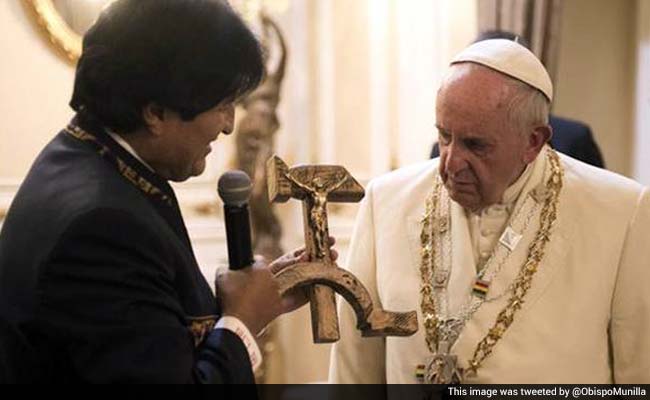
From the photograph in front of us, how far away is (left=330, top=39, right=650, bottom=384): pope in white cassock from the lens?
2225 millimetres

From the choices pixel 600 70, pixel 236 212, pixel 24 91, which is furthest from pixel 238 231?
pixel 600 70

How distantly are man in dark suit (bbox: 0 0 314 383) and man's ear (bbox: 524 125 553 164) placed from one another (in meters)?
0.84

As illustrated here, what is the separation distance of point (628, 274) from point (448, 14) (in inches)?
118

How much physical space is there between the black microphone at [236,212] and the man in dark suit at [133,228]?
0.05 m

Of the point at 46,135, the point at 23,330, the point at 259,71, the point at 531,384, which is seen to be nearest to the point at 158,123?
the point at 259,71

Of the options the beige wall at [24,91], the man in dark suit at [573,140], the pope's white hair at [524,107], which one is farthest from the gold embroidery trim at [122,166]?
the beige wall at [24,91]

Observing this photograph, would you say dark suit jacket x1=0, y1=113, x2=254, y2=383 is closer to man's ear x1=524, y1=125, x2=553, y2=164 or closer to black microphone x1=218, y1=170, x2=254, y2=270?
black microphone x1=218, y1=170, x2=254, y2=270

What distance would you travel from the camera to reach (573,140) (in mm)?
3650

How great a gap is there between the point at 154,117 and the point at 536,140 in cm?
104

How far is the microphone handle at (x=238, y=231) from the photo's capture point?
163cm

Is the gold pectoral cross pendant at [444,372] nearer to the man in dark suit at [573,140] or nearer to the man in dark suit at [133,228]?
the man in dark suit at [133,228]

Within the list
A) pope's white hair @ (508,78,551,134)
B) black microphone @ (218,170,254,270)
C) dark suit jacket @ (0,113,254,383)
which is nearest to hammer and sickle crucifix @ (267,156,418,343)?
black microphone @ (218,170,254,270)

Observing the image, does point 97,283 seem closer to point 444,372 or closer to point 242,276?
point 242,276

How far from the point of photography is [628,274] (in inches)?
88.9
